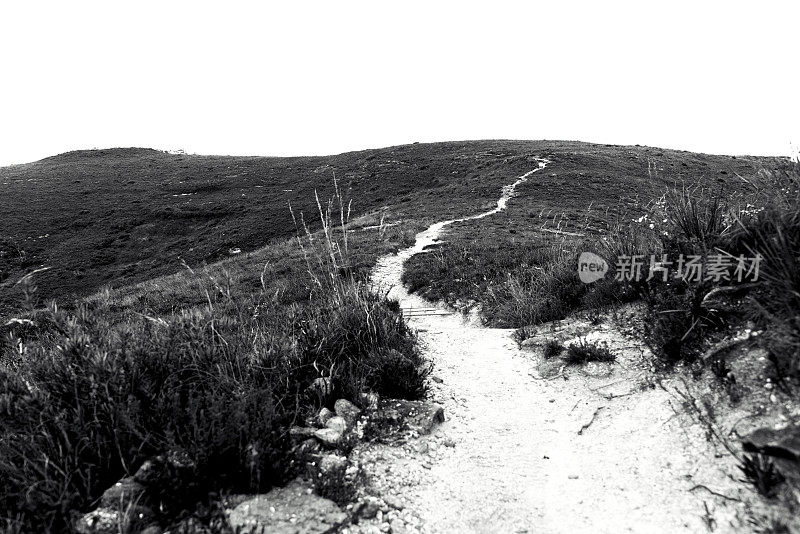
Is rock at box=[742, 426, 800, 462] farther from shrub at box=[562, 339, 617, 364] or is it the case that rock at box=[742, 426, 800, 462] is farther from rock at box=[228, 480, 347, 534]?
rock at box=[228, 480, 347, 534]

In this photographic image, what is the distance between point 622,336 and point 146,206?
55.1m

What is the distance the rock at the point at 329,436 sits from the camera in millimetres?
4016

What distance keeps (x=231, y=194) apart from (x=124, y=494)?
53.6 m

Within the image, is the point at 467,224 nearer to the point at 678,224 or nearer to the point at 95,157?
the point at 678,224

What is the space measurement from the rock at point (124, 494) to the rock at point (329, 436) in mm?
1441

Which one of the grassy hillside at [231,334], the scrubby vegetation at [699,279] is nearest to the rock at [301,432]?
the grassy hillside at [231,334]

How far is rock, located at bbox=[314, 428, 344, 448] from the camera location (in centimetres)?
402

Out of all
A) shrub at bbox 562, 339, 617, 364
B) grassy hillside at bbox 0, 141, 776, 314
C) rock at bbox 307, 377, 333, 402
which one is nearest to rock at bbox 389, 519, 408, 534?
rock at bbox 307, 377, 333, 402

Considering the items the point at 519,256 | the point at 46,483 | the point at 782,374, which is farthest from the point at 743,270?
the point at 519,256

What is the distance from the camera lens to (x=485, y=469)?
4.11 metres

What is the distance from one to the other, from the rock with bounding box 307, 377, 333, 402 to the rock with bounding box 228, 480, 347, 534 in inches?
51.7

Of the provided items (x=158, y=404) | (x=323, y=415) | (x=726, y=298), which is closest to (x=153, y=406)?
(x=158, y=404)

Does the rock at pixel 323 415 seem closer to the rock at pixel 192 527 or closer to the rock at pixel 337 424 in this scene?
the rock at pixel 337 424

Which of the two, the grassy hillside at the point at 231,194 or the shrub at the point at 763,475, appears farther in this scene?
the grassy hillside at the point at 231,194
